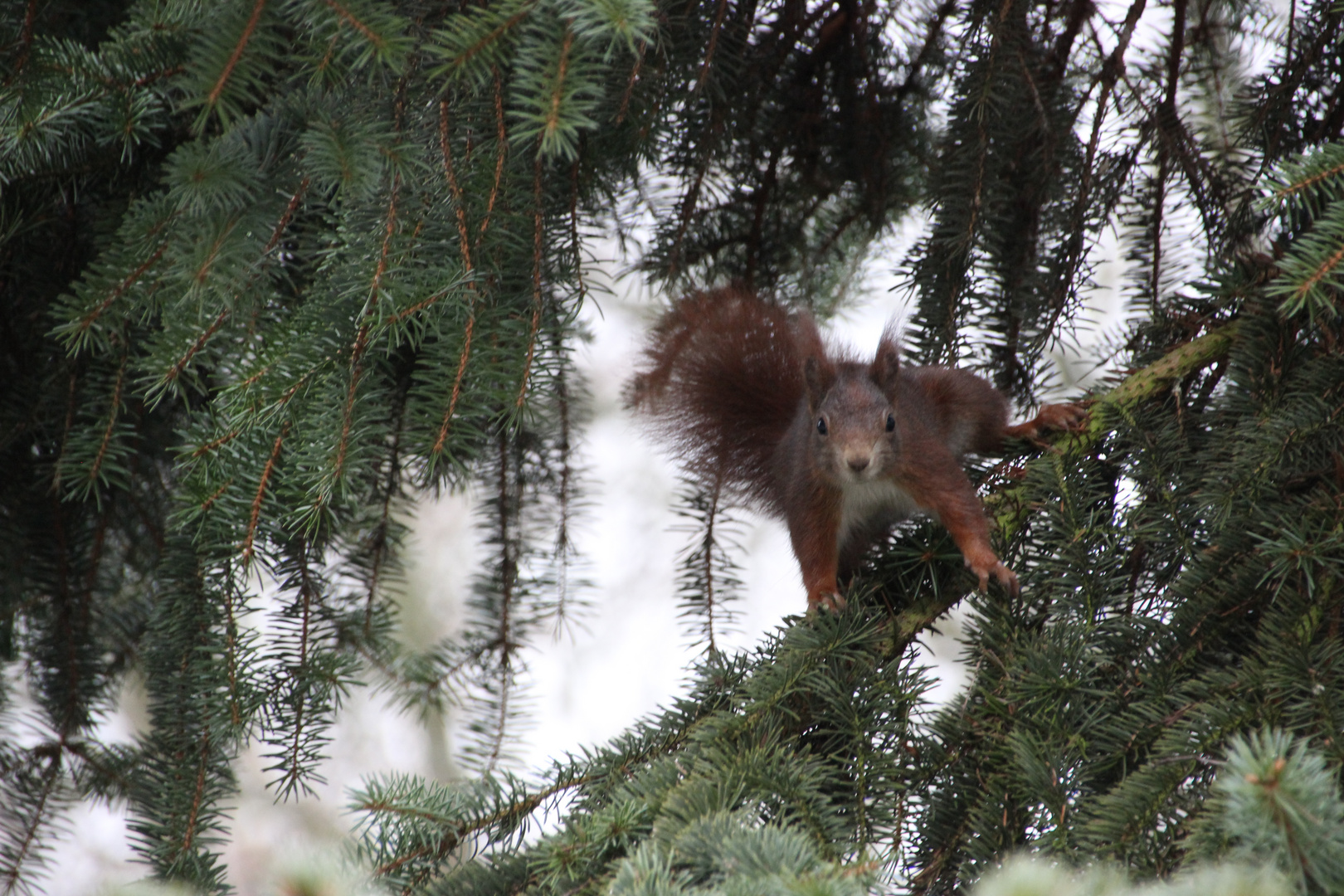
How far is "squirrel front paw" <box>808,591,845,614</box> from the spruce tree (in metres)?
0.05

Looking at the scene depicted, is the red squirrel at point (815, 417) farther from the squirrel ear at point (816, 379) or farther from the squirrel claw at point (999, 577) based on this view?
the squirrel claw at point (999, 577)

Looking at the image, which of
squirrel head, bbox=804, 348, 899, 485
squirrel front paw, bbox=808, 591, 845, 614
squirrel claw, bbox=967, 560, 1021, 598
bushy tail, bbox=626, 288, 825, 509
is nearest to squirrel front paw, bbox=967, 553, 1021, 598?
squirrel claw, bbox=967, 560, 1021, 598

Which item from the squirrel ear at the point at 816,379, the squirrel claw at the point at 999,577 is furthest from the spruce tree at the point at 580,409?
the squirrel ear at the point at 816,379

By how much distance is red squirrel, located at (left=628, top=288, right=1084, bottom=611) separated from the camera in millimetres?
1281

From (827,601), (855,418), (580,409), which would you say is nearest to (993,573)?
(827,601)

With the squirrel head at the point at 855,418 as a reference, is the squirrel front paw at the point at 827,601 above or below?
below

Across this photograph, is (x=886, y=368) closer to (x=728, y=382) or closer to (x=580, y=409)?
(x=728, y=382)

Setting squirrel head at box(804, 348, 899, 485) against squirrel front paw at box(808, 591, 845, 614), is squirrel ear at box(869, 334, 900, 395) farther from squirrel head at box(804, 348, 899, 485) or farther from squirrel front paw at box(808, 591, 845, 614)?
squirrel front paw at box(808, 591, 845, 614)

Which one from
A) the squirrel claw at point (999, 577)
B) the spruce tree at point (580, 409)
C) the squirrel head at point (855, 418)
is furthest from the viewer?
the squirrel head at point (855, 418)

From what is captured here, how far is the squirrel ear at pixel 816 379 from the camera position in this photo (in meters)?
1.30

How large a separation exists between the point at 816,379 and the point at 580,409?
16.5 inches

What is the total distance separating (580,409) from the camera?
5.18ft

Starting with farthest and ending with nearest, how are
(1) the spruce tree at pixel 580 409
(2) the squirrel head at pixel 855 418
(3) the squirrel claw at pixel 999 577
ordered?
(2) the squirrel head at pixel 855 418 < (3) the squirrel claw at pixel 999 577 < (1) the spruce tree at pixel 580 409

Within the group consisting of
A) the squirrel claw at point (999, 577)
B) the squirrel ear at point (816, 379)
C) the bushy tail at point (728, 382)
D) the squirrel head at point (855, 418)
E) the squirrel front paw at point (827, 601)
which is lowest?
the squirrel claw at point (999, 577)
